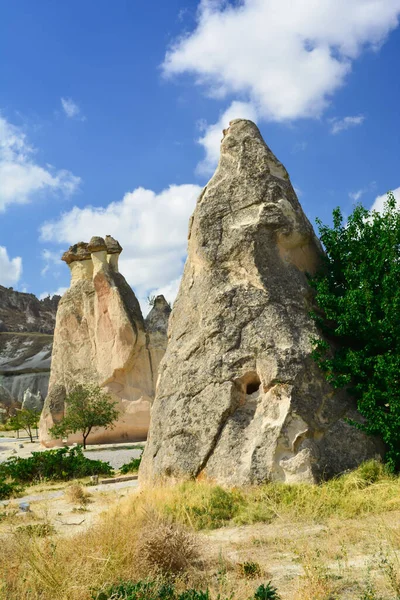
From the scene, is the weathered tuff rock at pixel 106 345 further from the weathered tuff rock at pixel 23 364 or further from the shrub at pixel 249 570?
the weathered tuff rock at pixel 23 364

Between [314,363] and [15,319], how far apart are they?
60805 millimetres

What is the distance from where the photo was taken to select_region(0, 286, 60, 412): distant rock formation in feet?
148

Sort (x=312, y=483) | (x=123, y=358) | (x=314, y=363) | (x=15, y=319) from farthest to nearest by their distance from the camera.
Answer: (x=15, y=319)
(x=123, y=358)
(x=314, y=363)
(x=312, y=483)

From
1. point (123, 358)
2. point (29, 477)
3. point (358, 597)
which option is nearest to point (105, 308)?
point (123, 358)

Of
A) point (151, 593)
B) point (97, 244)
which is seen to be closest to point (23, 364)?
point (97, 244)

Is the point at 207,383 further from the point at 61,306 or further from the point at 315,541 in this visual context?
the point at 61,306

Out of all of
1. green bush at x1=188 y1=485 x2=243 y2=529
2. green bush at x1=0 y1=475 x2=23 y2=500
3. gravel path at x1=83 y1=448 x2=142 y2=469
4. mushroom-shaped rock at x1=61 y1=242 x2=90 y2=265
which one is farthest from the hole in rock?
mushroom-shaped rock at x1=61 y1=242 x2=90 y2=265

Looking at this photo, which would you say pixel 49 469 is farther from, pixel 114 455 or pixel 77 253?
pixel 77 253

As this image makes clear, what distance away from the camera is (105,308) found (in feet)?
74.4

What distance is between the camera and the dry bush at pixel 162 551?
4656 millimetres

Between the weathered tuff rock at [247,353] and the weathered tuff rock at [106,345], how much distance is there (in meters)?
12.2

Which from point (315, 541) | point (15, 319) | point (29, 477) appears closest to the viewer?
point (315, 541)

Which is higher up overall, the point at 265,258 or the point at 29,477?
the point at 265,258

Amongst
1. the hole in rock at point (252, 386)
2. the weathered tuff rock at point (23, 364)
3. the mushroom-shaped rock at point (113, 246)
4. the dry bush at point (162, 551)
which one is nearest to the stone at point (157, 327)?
the mushroom-shaped rock at point (113, 246)
